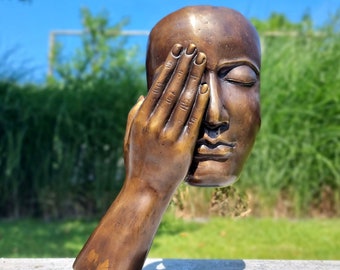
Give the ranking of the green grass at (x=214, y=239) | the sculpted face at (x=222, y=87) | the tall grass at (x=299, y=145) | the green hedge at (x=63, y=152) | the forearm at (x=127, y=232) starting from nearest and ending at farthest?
the forearm at (x=127, y=232), the sculpted face at (x=222, y=87), the green grass at (x=214, y=239), the tall grass at (x=299, y=145), the green hedge at (x=63, y=152)

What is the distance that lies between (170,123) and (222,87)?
9.3 inches

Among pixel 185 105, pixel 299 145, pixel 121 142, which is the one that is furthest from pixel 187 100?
pixel 121 142

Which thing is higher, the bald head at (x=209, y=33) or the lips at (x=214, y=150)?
the bald head at (x=209, y=33)

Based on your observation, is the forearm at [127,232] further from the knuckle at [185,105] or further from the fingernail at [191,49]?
the fingernail at [191,49]

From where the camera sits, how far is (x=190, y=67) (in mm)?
1666

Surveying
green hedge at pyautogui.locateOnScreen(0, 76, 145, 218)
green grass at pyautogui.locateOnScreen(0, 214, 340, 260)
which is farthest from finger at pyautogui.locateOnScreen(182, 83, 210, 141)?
green hedge at pyautogui.locateOnScreen(0, 76, 145, 218)

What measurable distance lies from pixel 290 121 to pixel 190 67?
11.7ft

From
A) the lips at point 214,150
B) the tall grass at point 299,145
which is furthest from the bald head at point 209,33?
the tall grass at point 299,145

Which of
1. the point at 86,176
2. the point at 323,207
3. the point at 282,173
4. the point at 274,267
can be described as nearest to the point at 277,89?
the point at 282,173

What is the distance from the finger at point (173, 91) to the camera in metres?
1.63

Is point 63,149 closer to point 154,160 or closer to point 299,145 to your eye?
point 299,145

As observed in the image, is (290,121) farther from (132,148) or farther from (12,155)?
(132,148)

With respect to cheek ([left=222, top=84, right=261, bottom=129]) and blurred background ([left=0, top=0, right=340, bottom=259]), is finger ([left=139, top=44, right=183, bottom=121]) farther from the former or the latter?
blurred background ([left=0, top=0, right=340, bottom=259])

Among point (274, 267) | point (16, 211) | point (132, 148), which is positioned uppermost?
point (132, 148)
